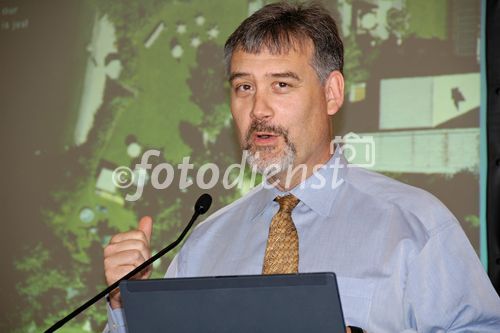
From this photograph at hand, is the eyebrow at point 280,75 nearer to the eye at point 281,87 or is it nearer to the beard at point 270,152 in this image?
the eye at point 281,87

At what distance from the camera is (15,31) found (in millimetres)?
4277

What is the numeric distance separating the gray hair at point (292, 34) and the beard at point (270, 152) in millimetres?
213

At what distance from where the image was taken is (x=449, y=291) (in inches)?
76.0

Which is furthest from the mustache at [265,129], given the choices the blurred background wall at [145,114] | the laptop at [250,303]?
the blurred background wall at [145,114]

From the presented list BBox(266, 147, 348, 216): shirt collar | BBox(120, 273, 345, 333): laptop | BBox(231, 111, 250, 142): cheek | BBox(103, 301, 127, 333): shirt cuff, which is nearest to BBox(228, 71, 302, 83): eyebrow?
BBox(231, 111, 250, 142): cheek

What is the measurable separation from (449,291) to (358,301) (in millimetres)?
217

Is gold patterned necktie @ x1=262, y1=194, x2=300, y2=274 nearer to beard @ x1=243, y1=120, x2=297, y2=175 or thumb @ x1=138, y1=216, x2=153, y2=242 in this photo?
beard @ x1=243, y1=120, x2=297, y2=175

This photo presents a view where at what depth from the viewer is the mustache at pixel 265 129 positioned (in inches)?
86.5

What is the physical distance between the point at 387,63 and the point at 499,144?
58 cm

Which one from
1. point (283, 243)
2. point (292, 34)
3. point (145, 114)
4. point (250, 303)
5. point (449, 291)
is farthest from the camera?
point (145, 114)

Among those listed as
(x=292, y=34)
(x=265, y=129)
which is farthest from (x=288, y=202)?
(x=292, y=34)

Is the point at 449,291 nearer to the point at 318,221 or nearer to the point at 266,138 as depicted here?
the point at 318,221

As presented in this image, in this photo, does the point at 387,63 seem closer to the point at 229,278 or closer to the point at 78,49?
the point at 78,49

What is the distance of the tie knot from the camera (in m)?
2.25
